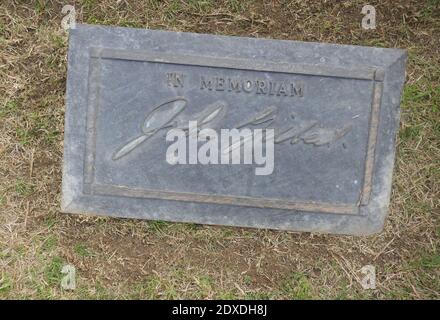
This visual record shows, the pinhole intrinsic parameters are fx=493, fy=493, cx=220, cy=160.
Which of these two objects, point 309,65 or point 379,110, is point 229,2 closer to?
point 309,65

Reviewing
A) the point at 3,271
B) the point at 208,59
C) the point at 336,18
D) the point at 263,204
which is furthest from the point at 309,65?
the point at 3,271

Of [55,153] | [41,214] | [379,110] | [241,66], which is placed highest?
[241,66]

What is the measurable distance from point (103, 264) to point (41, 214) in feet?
1.19

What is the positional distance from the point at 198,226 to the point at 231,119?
1.65ft

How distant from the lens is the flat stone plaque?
2.16m

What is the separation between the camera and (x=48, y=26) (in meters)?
2.23

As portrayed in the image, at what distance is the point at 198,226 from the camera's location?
87.3 inches

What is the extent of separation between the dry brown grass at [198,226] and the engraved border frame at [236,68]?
13 cm
